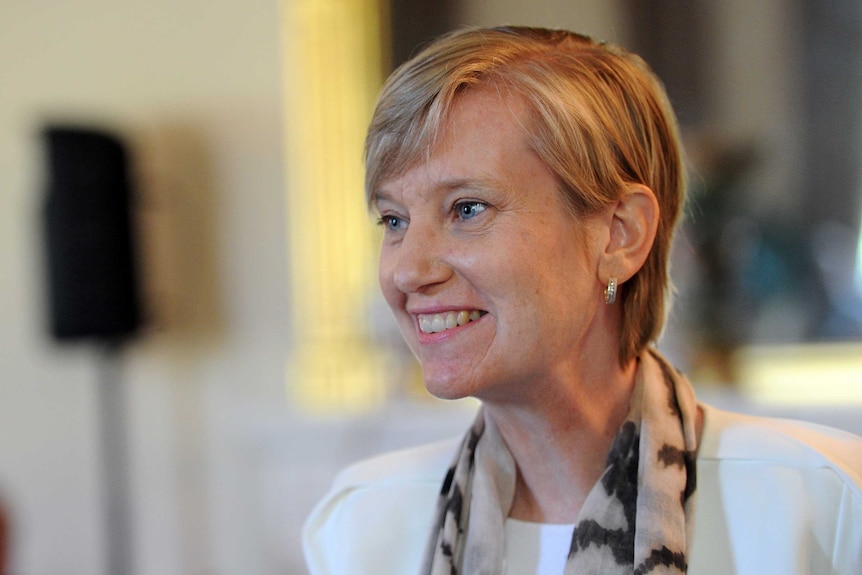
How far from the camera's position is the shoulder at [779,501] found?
1.24 metres

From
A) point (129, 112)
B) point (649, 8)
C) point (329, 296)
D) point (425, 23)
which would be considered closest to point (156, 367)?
point (329, 296)

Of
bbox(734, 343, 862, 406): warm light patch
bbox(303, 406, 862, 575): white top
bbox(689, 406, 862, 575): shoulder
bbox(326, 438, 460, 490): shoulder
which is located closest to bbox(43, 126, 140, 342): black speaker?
bbox(326, 438, 460, 490): shoulder

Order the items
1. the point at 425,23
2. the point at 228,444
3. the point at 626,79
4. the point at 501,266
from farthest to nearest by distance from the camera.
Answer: the point at 228,444 < the point at 425,23 < the point at 626,79 < the point at 501,266

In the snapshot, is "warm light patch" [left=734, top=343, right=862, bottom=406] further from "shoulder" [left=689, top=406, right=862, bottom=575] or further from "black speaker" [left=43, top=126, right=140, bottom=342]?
"black speaker" [left=43, top=126, right=140, bottom=342]

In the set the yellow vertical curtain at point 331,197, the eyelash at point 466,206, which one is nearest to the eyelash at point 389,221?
the eyelash at point 466,206

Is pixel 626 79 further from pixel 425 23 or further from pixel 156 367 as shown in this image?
pixel 156 367

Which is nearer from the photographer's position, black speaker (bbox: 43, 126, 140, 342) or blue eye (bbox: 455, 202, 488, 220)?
blue eye (bbox: 455, 202, 488, 220)

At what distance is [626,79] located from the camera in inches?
54.6

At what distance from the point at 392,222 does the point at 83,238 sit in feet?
7.58

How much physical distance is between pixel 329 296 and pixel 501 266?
7.96 ft

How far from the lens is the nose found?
4.25 ft

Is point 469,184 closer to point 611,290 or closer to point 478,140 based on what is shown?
point 478,140

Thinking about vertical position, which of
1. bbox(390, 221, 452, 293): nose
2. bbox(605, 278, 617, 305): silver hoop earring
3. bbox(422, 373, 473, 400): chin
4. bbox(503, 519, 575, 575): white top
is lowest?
bbox(503, 519, 575, 575): white top

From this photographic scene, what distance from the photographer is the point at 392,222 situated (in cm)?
141
